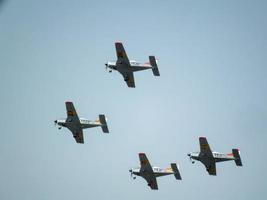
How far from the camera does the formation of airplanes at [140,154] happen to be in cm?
10256

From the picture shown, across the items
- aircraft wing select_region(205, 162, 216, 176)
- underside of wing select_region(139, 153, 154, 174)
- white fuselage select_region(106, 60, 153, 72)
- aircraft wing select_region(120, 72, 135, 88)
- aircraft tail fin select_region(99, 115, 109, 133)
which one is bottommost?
aircraft wing select_region(205, 162, 216, 176)

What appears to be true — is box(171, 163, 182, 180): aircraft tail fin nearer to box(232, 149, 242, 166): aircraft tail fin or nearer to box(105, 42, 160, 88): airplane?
box(232, 149, 242, 166): aircraft tail fin

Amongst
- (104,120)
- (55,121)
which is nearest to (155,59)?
(104,120)

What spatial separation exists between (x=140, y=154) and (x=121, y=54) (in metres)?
15.6

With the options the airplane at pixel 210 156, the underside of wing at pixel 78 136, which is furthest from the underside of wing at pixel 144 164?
the underside of wing at pixel 78 136

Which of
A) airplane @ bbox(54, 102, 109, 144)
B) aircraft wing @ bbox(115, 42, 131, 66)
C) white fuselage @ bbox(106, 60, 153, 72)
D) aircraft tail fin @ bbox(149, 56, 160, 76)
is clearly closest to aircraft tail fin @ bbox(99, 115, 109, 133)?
airplane @ bbox(54, 102, 109, 144)

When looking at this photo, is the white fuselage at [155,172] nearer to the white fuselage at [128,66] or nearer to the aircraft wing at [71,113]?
the aircraft wing at [71,113]

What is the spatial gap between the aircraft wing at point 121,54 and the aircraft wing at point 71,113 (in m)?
Result: 10.0

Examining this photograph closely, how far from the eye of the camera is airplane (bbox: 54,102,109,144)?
105 metres

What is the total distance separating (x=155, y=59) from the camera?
100375 millimetres

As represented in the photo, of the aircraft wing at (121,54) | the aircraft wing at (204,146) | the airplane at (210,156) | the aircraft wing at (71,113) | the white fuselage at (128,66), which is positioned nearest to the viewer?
the aircraft wing at (121,54)

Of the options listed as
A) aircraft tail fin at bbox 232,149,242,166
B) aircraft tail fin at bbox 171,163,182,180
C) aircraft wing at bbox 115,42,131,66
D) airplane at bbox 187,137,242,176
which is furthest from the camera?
aircraft tail fin at bbox 171,163,182,180

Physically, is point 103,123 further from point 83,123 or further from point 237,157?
point 237,157

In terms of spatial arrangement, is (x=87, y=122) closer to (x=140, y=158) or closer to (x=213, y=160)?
(x=140, y=158)
